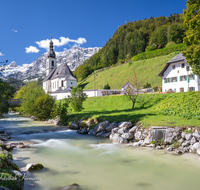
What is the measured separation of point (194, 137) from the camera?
455 inches

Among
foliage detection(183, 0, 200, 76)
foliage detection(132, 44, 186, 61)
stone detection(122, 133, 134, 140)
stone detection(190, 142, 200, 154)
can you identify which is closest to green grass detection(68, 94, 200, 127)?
stone detection(122, 133, 134, 140)

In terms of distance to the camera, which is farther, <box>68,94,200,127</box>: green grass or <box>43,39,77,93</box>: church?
<box>43,39,77,93</box>: church

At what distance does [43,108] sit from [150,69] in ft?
129

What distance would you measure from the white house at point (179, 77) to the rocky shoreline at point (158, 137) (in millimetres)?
22612

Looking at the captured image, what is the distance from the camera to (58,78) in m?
73.6

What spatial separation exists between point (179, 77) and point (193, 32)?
22001 mm

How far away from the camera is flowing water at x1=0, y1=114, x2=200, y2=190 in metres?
7.22

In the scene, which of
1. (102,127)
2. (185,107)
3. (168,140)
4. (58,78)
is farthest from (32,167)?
(58,78)

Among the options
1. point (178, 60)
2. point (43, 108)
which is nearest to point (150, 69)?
point (178, 60)

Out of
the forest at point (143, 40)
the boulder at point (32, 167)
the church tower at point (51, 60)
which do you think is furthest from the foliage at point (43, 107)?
the church tower at point (51, 60)

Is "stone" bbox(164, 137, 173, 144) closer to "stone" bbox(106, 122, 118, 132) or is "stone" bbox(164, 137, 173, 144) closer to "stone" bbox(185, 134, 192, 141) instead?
"stone" bbox(185, 134, 192, 141)

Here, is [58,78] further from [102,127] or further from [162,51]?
[102,127]

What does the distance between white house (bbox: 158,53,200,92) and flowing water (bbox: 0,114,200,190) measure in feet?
86.4

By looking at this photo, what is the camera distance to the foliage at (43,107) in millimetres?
29969
